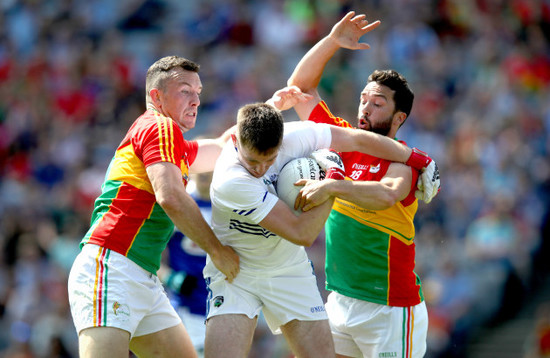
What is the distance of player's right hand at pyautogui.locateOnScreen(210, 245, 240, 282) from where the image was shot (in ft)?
15.7

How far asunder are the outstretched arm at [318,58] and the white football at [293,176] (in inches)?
47.1

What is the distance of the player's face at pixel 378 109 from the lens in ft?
18.9

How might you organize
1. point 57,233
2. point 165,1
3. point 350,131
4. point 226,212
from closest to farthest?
1. point 226,212
2. point 350,131
3. point 57,233
4. point 165,1

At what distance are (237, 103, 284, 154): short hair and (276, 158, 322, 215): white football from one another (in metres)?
0.33

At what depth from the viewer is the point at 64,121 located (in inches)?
527

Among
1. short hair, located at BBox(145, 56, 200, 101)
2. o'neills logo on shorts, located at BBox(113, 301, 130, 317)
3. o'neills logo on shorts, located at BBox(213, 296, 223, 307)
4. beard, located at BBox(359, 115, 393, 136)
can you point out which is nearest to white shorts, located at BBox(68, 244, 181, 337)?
o'neills logo on shorts, located at BBox(113, 301, 130, 317)

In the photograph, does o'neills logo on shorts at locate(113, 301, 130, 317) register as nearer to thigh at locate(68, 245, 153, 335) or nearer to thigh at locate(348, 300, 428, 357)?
thigh at locate(68, 245, 153, 335)

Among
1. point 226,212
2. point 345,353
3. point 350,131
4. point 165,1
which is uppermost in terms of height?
point 165,1

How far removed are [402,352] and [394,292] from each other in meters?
0.43

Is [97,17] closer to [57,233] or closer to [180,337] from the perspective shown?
[57,233]

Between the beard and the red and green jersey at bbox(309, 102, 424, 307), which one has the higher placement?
the beard

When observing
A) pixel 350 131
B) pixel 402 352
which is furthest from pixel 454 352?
pixel 350 131

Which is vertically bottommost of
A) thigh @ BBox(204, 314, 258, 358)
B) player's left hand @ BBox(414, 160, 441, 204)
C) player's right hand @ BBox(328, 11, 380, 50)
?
thigh @ BBox(204, 314, 258, 358)

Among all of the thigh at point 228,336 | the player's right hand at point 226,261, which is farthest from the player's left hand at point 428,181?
the thigh at point 228,336
